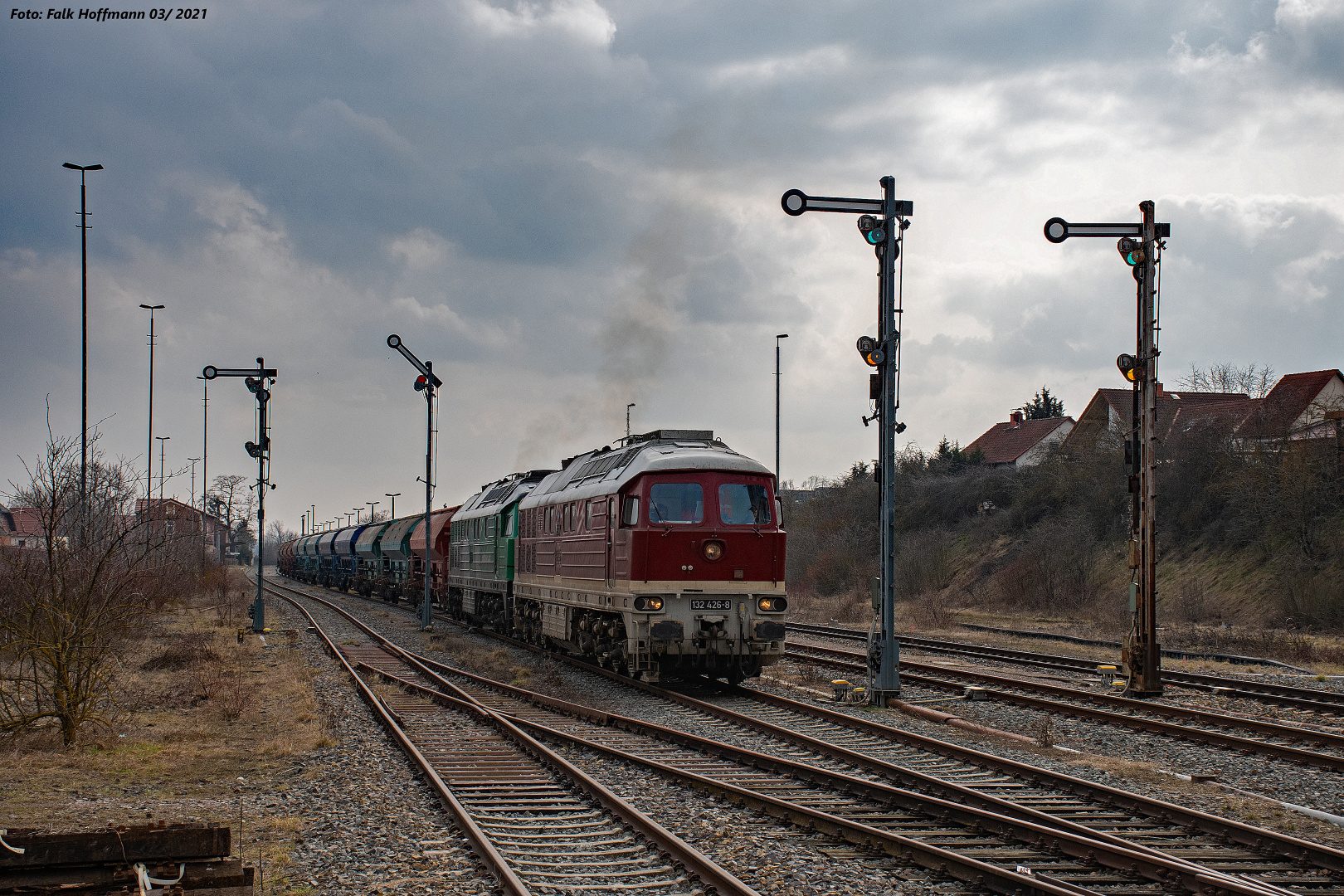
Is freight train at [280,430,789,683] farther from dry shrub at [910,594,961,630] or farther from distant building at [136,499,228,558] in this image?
dry shrub at [910,594,961,630]

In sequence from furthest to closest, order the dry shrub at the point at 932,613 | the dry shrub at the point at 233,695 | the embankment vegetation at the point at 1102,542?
the dry shrub at the point at 932,613 < the embankment vegetation at the point at 1102,542 < the dry shrub at the point at 233,695

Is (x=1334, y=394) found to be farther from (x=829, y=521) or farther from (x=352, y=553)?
(x=352, y=553)

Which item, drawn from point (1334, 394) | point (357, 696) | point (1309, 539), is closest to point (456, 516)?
point (357, 696)

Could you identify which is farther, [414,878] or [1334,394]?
[1334,394]

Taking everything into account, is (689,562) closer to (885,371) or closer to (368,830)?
(885,371)

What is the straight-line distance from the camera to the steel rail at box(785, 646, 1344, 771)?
1098 cm

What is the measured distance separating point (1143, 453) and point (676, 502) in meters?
6.65

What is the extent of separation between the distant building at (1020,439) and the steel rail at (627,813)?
180ft

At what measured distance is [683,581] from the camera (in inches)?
628

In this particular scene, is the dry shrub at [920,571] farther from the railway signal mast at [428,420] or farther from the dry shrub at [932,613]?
the railway signal mast at [428,420]

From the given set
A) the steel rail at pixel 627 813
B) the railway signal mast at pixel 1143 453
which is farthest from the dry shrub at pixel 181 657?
the railway signal mast at pixel 1143 453

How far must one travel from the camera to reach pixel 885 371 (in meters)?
15.3

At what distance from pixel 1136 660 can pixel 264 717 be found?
11.8m

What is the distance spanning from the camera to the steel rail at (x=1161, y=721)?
10984mm
